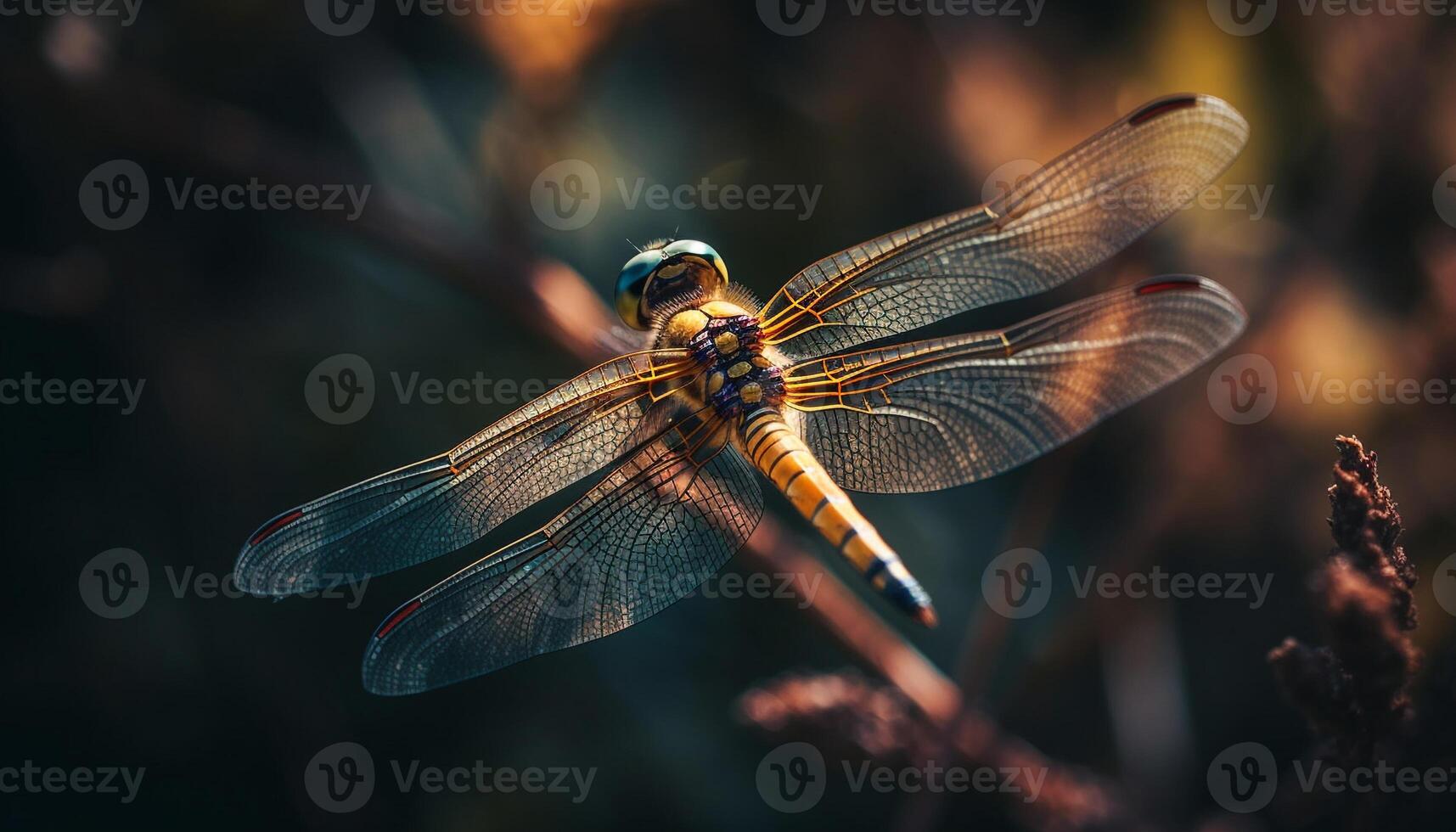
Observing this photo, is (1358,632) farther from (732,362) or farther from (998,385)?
(732,362)

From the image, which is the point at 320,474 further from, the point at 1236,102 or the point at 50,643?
the point at 1236,102

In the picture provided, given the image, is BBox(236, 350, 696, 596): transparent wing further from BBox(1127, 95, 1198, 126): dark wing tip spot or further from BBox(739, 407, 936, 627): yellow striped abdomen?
BBox(1127, 95, 1198, 126): dark wing tip spot

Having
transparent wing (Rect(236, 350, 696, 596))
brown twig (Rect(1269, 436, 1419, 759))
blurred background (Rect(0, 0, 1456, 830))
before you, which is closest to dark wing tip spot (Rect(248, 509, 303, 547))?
transparent wing (Rect(236, 350, 696, 596))

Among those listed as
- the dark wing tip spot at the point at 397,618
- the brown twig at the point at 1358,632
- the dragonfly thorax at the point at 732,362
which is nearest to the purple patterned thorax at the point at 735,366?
the dragonfly thorax at the point at 732,362

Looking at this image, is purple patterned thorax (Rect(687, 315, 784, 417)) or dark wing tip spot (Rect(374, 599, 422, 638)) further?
purple patterned thorax (Rect(687, 315, 784, 417))

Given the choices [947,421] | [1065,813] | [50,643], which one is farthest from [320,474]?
[1065,813]

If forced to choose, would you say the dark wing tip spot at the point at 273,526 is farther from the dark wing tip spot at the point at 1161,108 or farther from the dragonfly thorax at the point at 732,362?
the dark wing tip spot at the point at 1161,108

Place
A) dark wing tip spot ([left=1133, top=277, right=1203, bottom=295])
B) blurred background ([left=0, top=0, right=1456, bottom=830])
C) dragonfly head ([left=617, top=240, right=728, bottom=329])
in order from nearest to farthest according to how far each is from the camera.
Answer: dark wing tip spot ([left=1133, top=277, right=1203, bottom=295])
dragonfly head ([left=617, top=240, right=728, bottom=329])
blurred background ([left=0, top=0, right=1456, bottom=830])
